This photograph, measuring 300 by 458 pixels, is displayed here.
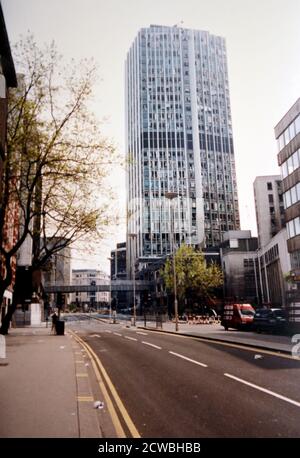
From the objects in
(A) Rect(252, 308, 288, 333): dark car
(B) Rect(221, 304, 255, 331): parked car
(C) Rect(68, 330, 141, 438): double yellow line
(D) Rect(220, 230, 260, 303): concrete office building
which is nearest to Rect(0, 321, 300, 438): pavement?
(C) Rect(68, 330, 141, 438): double yellow line

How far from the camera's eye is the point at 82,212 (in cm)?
2083

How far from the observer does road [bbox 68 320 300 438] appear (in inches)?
240

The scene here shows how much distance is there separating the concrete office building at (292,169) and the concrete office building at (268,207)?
59.2 metres

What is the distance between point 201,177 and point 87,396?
457 feet

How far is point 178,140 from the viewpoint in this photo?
143 m

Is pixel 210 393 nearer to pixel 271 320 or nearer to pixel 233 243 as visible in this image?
pixel 271 320

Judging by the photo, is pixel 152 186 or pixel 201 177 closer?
pixel 152 186

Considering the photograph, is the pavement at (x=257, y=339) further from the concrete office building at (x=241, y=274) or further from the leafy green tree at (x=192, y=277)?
the concrete office building at (x=241, y=274)

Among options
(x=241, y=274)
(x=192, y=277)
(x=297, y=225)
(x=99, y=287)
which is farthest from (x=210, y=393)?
(x=99, y=287)

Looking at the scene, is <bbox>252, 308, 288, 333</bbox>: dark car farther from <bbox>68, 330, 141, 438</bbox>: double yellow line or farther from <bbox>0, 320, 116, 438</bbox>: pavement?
<bbox>0, 320, 116, 438</bbox>: pavement

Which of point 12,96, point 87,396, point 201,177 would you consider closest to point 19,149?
point 12,96

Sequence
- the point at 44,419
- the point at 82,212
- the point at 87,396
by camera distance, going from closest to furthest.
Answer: the point at 44,419
the point at 87,396
the point at 82,212

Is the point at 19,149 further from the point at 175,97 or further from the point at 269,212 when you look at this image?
the point at 175,97

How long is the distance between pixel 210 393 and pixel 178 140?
140079 millimetres
